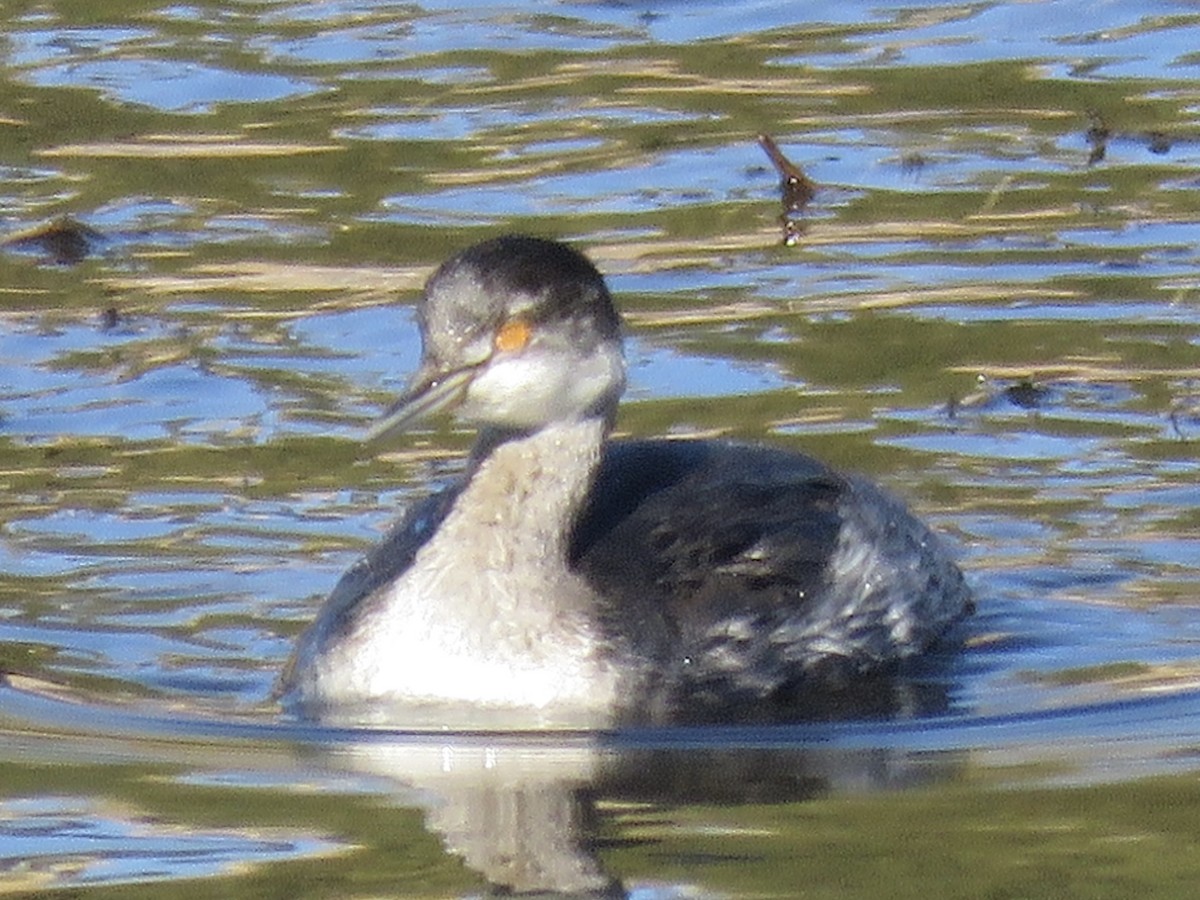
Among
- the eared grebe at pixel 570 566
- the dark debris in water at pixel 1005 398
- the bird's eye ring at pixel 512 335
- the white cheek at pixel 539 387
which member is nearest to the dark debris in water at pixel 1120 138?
the dark debris in water at pixel 1005 398

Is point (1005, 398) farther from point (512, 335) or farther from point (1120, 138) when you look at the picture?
point (1120, 138)

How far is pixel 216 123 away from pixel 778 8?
116 inches

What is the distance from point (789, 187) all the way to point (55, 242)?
9.00ft

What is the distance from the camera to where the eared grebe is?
29.7ft

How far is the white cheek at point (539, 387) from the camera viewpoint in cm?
908

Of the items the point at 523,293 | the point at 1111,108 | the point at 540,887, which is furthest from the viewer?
the point at 1111,108

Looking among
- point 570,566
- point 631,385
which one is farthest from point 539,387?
point 631,385

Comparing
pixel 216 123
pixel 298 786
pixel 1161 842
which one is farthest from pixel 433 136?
pixel 1161 842

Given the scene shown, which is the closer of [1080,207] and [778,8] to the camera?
[1080,207]

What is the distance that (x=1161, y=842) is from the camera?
7457 millimetres

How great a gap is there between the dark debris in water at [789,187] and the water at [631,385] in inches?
2.3

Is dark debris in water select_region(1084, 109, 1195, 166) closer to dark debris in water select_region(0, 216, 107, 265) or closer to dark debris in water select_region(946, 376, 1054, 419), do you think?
dark debris in water select_region(946, 376, 1054, 419)

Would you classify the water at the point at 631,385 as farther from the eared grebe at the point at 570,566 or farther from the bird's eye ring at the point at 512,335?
the bird's eye ring at the point at 512,335

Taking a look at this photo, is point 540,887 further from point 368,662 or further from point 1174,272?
point 1174,272
